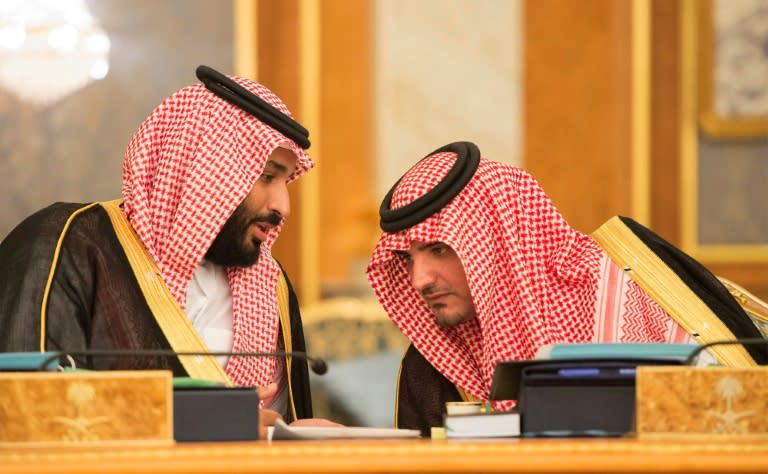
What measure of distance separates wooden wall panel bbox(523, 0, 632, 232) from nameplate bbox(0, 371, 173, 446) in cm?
407

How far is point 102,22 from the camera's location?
18.4 ft

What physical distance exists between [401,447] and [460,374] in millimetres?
1379

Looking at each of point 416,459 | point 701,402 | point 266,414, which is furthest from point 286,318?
point 416,459

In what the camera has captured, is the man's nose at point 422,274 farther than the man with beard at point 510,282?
Yes

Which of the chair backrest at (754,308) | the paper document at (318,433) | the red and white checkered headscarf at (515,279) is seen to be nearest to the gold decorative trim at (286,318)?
the red and white checkered headscarf at (515,279)

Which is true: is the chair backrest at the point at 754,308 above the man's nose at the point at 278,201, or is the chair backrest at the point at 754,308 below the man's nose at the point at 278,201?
below

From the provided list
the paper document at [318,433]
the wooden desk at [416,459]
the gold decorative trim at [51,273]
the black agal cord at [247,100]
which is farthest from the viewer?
the black agal cord at [247,100]

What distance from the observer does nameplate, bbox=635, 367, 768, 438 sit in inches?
79.0

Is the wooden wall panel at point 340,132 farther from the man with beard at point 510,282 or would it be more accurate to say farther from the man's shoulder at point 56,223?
the man's shoulder at point 56,223

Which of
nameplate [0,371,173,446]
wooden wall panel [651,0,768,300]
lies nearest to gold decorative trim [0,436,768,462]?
nameplate [0,371,173,446]

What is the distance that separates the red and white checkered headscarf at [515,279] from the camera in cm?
301

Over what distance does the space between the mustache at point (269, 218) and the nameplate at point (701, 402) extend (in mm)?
1365

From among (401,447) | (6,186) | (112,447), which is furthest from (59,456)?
(6,186)

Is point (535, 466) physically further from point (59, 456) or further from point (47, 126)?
point (47, 126)
